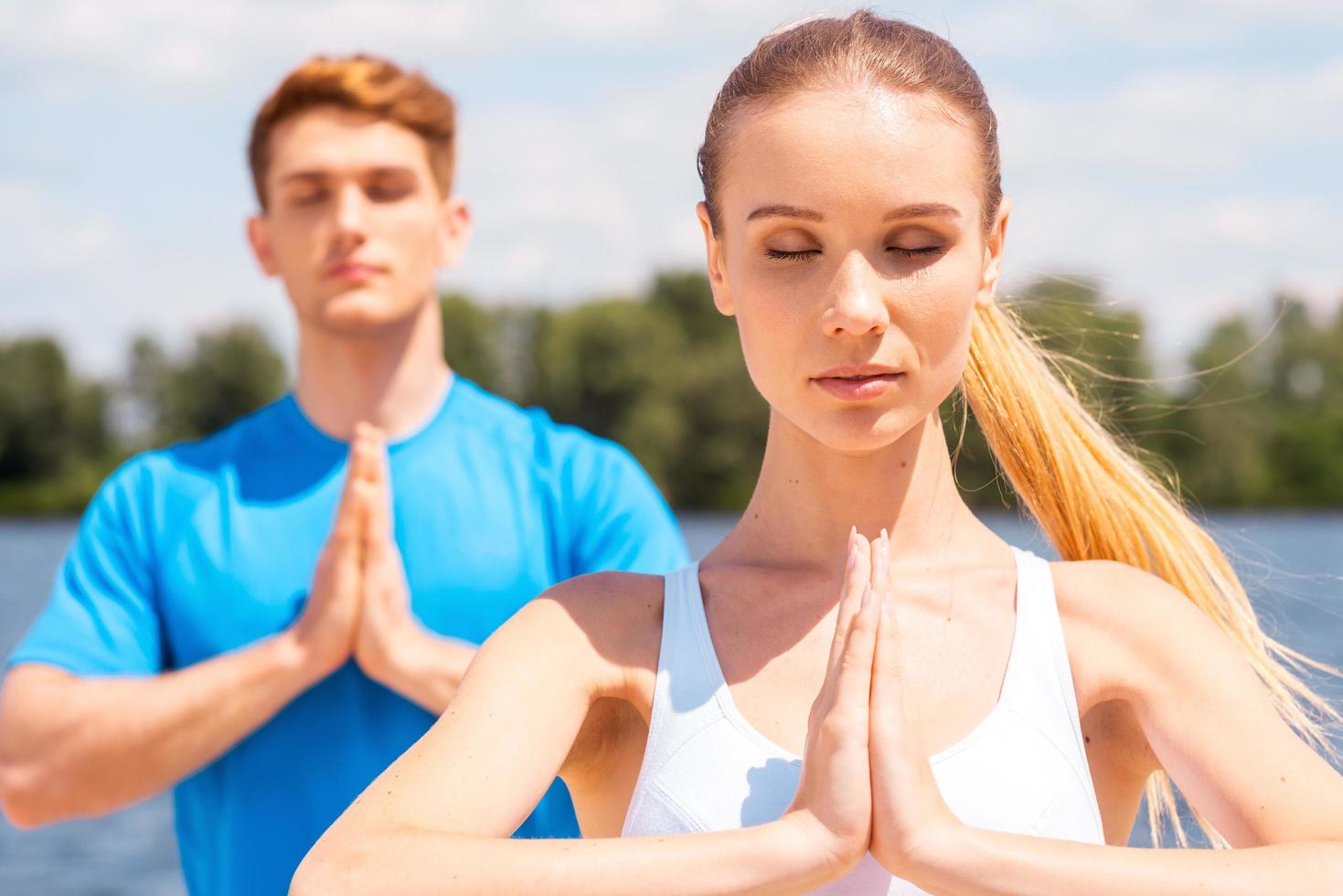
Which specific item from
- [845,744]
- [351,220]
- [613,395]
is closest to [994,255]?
[845,744]

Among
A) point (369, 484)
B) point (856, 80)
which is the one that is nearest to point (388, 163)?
point (369, 484)

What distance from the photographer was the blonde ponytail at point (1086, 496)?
2.71 m

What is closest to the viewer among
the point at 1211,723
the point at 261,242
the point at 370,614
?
the point at 1211,723

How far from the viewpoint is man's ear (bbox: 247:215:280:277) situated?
4148 millimetres

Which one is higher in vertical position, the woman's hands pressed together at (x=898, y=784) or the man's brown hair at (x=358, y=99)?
the man's brown hair at (x=358, y=99)

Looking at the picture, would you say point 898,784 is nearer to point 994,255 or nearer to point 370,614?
point 994,255

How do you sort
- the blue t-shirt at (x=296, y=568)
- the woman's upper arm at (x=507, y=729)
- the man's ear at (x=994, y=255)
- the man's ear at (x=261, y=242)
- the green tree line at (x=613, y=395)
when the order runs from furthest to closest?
the green tree line at (x=613, y=395), the man's ear at (x=261, y=242), the blue t-shirt at (x=296, y=568), the man's ear at (x=994, y=255), the woman's upper arm at (x=507, y=729)

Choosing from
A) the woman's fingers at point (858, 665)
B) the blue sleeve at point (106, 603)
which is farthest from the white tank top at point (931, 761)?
the blue sleeve at point (106, 603)

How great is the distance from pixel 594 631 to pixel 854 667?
1.48ft

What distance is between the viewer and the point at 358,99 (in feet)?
13.1

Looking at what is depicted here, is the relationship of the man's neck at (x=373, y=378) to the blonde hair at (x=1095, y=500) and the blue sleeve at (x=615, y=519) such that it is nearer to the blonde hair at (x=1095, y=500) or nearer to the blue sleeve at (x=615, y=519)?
the blue sleeve at (x=615, y=519)

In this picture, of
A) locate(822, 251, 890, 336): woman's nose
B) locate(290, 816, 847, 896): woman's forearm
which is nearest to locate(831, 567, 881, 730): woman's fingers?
locate(290, 816, 847, 896): woman's forearm

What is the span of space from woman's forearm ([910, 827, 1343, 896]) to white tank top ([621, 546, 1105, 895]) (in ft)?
0.59

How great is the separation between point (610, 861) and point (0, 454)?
7130 centimetres
